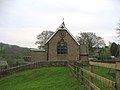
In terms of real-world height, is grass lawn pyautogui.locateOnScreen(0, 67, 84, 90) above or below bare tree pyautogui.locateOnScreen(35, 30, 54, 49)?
below

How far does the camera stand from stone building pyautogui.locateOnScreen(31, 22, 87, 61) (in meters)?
44.5

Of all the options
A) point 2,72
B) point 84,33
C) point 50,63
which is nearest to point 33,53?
point 50,63

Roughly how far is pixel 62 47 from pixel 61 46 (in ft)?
0.81

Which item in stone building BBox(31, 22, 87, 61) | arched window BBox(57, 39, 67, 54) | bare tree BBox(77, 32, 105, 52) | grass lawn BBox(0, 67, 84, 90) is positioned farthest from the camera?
bare tree BBox(77, 32, 105, 52)

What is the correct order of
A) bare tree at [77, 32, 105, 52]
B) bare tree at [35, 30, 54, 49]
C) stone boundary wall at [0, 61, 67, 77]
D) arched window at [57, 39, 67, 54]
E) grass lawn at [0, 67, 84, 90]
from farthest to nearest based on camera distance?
bare tree at [35, 30, 54, 49], bare tree at [77, 32, 105, 52], arched window at [57, 39, 67, 54], stone boundary wall at [0, 61, 67, 77], grass lawn at [0, 67, 84, 90]

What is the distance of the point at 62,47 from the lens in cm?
4531

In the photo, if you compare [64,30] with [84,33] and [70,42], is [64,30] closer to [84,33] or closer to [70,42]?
[70,42]

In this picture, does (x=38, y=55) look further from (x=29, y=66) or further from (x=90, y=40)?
(x=90, y=40)

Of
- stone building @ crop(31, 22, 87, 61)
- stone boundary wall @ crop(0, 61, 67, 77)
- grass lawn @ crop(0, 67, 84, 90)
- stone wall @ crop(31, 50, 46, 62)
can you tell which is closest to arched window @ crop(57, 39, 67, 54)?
stone building @ crop(31, 22, 87, 61)

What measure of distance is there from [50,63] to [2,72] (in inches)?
292

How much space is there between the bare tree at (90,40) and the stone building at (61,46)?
26789 mm

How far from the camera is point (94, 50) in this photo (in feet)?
243

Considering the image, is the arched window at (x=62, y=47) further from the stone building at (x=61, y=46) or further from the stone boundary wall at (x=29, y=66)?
the stone boundary wall at (x=29, y=66)

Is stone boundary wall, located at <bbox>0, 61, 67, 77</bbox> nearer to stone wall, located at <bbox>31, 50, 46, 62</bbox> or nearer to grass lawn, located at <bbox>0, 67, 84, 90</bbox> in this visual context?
grass lawn, located at <bbox>0, 67, 84, 90</bbox>
